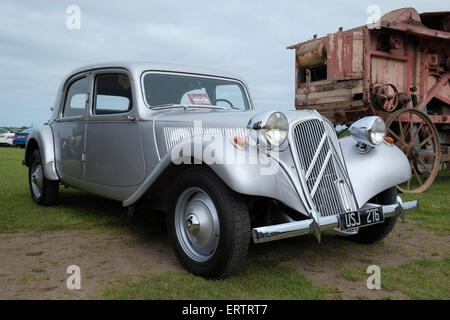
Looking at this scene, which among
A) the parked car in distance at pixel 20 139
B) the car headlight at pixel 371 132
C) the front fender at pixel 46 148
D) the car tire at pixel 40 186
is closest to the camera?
the car headlight at pixel 371 132

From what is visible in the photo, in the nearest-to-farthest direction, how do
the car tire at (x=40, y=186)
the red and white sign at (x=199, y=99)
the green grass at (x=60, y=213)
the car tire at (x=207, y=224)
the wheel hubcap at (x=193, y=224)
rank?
1. the car tire at (x=207, y=224)
2. the wheel hubcap at (x=193, y=224)
3. the red and white sign at (x=199, y=99)
4. the green grass at (x=60, y=213)
5. the car tire at (x=40, y=186)

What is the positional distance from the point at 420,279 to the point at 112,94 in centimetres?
321

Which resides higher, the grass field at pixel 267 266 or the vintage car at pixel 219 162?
the vintage car at pixel 219 162

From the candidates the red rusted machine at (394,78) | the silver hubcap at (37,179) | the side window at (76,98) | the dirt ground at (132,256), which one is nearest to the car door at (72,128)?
the side window at (76,98)

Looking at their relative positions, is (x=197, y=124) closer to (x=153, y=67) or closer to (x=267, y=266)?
(x=153, y=67)

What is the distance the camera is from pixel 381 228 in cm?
350

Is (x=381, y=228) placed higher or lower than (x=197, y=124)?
lower

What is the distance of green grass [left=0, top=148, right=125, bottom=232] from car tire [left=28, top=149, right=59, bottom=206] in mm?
99

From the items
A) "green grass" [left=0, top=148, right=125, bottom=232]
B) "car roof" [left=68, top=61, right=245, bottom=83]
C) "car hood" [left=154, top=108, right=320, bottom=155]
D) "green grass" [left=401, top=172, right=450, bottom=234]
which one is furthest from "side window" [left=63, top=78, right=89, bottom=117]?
"green grass" [left=401, top=172, right=450, bottom=234]

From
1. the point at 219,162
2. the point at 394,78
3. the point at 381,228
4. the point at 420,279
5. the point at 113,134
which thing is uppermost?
the point at 394,78

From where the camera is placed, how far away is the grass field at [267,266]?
2.48 m

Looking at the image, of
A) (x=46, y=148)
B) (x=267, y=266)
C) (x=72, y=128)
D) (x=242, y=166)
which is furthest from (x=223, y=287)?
(x=46, y=148)

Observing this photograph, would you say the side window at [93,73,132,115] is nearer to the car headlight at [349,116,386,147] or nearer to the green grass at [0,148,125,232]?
the green grass at [0,148,125,232]

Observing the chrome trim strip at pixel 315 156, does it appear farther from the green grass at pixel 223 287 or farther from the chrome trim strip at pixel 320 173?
the green grass at pixel 223 287
